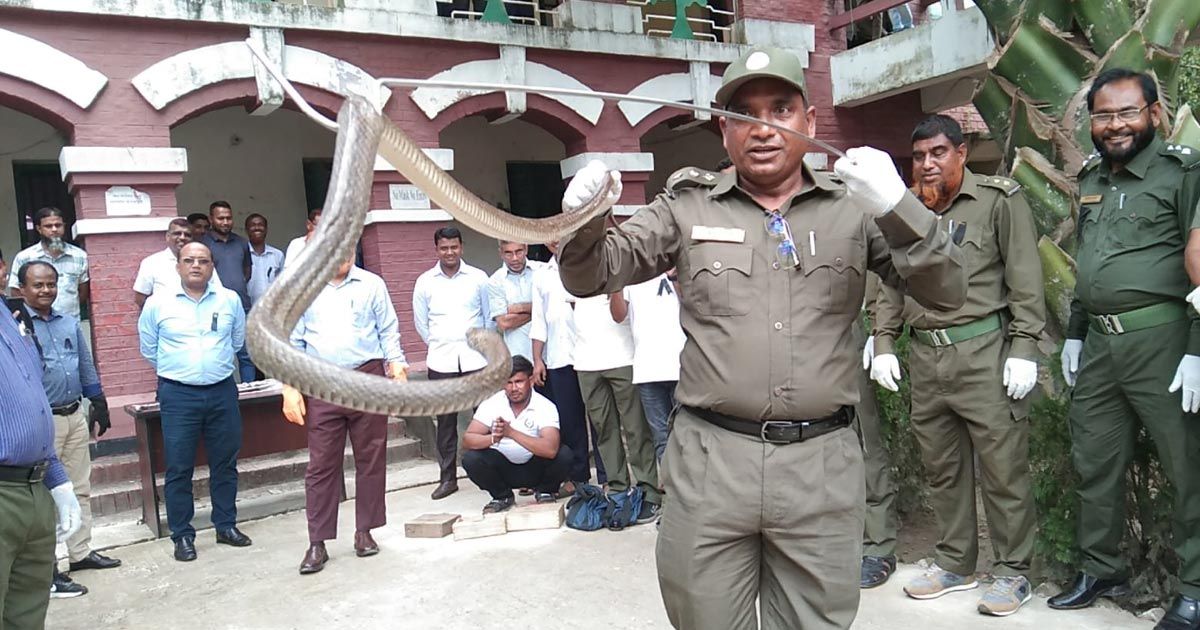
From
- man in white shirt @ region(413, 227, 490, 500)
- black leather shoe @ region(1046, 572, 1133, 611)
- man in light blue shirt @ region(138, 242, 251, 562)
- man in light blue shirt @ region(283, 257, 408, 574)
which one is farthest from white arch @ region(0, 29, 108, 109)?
black leather shoe @ region(1046, 572, 1133, 611)

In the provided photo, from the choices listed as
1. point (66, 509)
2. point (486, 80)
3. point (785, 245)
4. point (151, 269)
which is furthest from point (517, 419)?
point (486, 80)

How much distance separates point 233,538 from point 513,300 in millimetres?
2663

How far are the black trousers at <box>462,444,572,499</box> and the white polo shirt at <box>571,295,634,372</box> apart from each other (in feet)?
2.34

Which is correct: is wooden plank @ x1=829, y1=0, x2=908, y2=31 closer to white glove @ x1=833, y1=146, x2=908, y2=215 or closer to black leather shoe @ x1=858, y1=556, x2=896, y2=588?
black leather shoe @ x1=858, y1=556, x2=896, y2=588

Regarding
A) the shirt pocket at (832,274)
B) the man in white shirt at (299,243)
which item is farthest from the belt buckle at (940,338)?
the man in white shirt at (299,243)

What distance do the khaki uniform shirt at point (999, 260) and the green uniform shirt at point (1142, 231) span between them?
0.22 m

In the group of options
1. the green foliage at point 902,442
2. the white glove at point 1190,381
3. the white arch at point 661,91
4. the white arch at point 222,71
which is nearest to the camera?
the white glove at point 1190,381

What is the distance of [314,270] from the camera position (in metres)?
1.64

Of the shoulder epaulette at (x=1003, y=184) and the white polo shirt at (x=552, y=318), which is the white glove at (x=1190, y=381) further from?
the white polo shirt at (x=552, y=318)

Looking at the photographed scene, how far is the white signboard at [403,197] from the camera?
8273 millimetres

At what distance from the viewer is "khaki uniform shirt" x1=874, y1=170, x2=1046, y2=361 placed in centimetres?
363

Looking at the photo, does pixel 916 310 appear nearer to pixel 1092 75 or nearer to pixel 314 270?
pixel 1092 75

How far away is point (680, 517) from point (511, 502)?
389 centimetres

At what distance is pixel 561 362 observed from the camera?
6.20 meters
